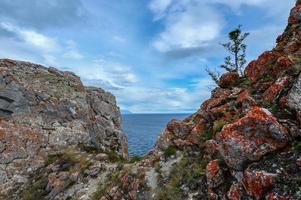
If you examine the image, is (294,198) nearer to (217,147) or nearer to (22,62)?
(217,147)

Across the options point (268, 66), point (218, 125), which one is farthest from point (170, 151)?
point (268, 66)

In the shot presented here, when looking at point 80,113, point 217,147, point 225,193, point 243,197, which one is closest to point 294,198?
point 243,197

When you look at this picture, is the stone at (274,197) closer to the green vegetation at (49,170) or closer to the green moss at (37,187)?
the green vegetation at (49,170)

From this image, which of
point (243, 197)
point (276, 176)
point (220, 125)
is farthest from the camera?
point (220, 125)

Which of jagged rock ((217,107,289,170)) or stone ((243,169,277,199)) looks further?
jagged rock ((217,107,289,170))

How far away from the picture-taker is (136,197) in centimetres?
1675

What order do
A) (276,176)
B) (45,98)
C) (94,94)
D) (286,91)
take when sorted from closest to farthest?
(276,176)
(286,91)
(45,98)
(94,94)

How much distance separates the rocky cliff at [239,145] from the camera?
452 inches

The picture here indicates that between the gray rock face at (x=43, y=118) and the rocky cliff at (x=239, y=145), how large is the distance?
34.5ft

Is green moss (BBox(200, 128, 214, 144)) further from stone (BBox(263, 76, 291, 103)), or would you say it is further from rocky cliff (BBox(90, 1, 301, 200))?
stone (BBox(263, 76, 291, 103))

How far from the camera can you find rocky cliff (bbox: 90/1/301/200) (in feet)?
37.7

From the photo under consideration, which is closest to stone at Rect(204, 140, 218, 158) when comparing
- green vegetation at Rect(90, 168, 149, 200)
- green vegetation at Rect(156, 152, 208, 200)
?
green vegetation at Rect(156, 152, 208, 200)

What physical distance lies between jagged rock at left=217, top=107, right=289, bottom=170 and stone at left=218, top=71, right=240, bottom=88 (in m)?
7.03

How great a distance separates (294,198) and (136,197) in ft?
29.8
